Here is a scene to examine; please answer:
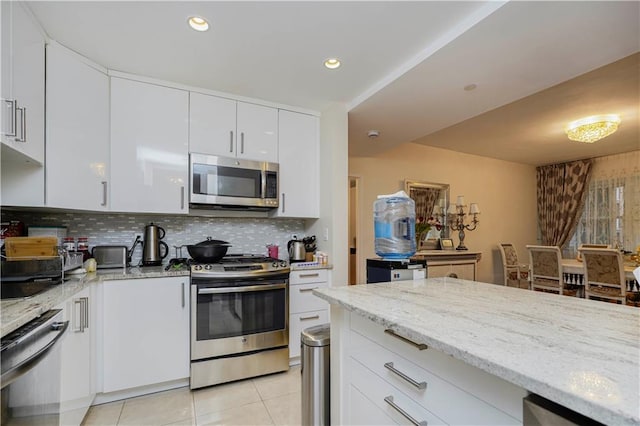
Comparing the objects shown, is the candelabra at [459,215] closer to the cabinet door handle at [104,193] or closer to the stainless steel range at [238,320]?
the stainless steel range at [238,320]

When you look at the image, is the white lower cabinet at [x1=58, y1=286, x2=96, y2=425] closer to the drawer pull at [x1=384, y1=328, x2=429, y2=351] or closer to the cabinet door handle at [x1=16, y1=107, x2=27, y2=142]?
the cabinet door handle at [x1=16, y1=107, x2=27, y2=142]

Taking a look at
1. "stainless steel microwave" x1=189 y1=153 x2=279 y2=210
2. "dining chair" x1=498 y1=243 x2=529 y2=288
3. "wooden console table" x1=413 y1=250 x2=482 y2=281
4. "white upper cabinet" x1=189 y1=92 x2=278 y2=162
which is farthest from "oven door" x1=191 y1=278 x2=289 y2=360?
"dining chair" x1=498 y1=243 x2=529 y2=288

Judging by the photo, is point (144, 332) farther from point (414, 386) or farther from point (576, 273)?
point (576, 273)

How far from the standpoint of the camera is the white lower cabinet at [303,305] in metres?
2.66

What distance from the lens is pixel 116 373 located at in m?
2.07

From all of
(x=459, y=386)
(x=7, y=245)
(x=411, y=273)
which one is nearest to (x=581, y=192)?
(x=411, y=273)

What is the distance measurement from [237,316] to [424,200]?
11.9ft

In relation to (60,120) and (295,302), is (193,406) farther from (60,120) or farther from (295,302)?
(60,120)

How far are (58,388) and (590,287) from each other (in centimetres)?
465

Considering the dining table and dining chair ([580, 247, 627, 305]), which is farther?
the dining table

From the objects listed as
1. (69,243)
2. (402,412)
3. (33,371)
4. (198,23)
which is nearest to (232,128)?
(198,23)

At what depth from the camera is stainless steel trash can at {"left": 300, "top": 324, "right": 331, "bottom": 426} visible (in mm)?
1547

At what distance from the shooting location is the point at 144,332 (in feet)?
7.05

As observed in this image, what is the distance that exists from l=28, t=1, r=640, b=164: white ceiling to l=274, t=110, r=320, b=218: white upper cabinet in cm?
20
